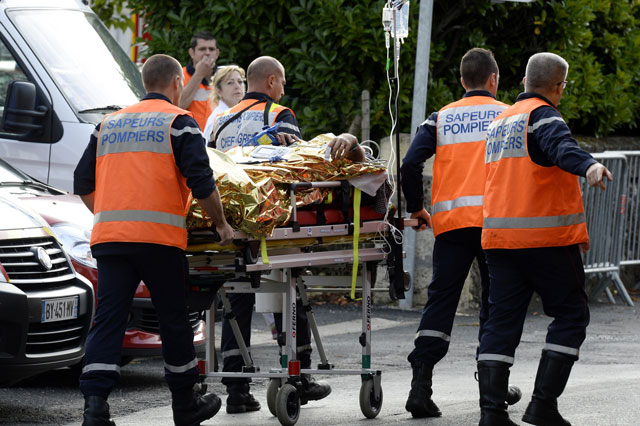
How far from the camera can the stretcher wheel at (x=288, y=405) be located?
21.3 ft

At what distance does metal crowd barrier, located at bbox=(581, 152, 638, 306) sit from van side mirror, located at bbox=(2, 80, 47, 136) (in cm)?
580

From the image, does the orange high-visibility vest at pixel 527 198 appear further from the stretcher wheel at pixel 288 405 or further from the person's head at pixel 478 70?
the stretcher wheel at pixel 288 405

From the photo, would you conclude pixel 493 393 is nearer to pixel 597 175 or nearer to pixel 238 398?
pixel 597 175

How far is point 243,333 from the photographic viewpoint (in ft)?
24.7

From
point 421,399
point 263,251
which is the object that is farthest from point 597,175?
point 421,399

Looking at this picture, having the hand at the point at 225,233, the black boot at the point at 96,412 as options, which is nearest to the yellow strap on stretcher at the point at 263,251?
the hand at the point at 225,233

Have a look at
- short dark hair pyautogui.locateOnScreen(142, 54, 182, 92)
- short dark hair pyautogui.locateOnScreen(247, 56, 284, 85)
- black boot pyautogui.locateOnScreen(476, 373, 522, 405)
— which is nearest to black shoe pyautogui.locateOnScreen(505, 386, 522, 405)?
black boot pyautogui.locateOnScreen(476, 373, 522, 405)

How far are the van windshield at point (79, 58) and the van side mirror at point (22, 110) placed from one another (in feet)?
1.02

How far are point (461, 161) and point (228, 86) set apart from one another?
2.67 m

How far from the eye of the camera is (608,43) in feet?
47.5

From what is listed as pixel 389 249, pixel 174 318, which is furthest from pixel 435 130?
pixel 174 318

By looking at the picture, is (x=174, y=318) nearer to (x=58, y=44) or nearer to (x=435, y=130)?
→ (x=435, y=130)

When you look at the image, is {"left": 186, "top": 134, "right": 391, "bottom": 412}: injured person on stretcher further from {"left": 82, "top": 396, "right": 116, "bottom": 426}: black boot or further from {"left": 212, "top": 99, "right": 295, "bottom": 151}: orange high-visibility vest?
{"left": 82, "top": 396, "right": 116, "bottom": 426}: black boot

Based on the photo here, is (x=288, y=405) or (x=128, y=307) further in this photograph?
(x=288, y=405)
